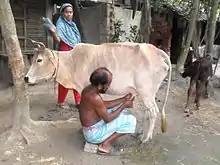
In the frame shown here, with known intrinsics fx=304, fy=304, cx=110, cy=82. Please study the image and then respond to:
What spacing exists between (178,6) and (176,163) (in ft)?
34.3

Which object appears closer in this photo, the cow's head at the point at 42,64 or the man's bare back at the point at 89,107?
the man's bare back at the point at 89,107

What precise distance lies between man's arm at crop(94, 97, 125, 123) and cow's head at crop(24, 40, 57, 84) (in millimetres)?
1062

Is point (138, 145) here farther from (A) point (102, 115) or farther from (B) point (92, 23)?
(B) point (92, 23)

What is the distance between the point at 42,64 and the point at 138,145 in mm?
1668

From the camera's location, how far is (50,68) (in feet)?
13.6

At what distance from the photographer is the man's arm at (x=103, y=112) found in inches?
134

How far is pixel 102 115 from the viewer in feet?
11.4

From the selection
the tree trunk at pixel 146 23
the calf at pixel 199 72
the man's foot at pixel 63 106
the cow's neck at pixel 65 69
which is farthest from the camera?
the tree trunk at pixel 146 23

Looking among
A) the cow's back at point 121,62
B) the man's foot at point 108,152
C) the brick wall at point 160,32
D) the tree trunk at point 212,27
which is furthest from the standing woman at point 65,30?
the brick wall at point 160,32

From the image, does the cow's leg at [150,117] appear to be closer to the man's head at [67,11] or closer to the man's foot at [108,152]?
the man's foot at [108,152]

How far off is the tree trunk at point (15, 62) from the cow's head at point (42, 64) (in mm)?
183

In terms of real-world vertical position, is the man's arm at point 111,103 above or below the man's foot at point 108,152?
above

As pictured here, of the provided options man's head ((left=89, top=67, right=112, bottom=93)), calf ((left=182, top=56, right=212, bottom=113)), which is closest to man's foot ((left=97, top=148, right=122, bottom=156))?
man's head ((left=89, top=67, right=112, bottom=93))

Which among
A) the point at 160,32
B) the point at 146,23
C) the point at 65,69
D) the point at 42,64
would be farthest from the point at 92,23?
the point at 42,64
